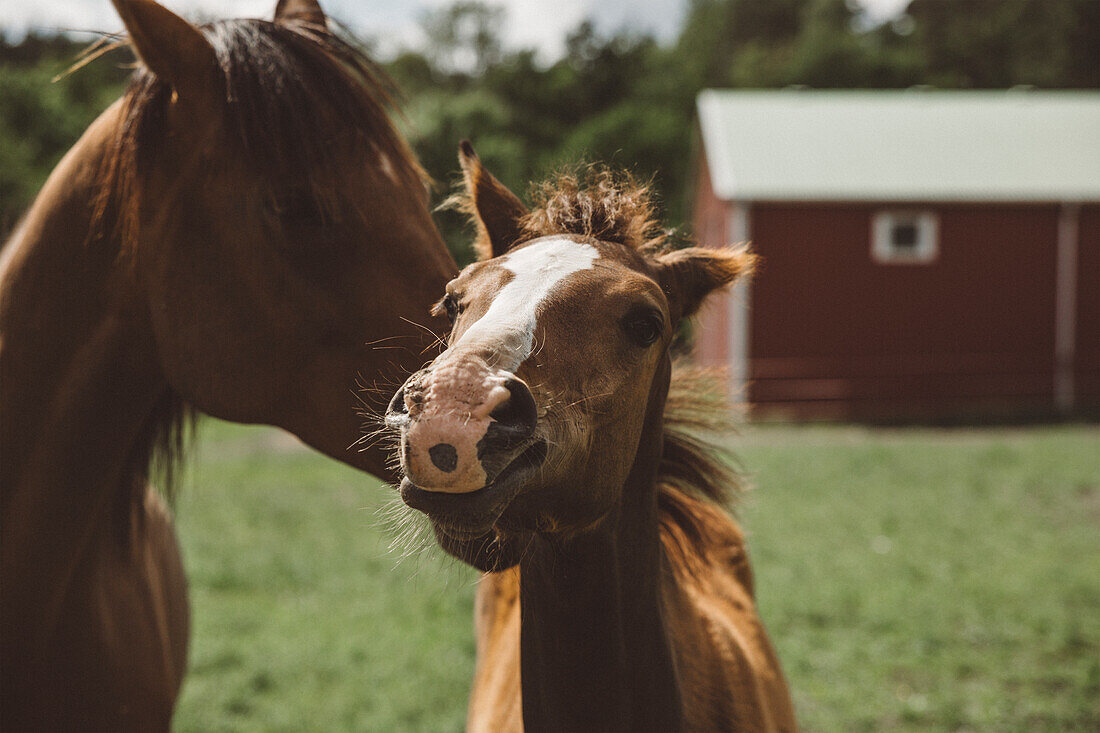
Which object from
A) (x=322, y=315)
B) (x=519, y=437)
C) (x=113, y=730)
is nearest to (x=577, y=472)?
(x=519, y=437)

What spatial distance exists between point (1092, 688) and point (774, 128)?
13.9 metres

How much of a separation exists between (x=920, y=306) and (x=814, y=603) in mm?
10723

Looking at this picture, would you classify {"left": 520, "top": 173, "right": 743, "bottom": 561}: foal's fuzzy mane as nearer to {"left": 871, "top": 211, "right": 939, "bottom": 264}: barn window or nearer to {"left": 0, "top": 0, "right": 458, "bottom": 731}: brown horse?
{"left": 0, "top": 0, "right": 458, "bottom": 731}: brown horse

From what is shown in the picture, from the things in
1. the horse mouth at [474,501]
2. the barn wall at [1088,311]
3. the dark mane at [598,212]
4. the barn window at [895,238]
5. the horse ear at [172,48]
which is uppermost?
the horse ear at [172,48]

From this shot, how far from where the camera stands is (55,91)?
20.1 meters

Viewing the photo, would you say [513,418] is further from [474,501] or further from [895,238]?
[895,238]

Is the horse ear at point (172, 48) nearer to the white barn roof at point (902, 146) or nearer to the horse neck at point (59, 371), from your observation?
the horse neck at point (59, 371)

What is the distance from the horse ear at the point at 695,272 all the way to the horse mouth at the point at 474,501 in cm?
68

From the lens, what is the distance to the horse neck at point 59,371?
1748 mm

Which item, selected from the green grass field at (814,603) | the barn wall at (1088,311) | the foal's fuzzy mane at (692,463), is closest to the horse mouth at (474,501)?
the green grass field at (814,603)

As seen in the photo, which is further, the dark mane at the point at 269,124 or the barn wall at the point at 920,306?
the barn wall at the point at 920,306

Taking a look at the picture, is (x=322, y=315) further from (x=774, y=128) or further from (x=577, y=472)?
(x=774, y=128)

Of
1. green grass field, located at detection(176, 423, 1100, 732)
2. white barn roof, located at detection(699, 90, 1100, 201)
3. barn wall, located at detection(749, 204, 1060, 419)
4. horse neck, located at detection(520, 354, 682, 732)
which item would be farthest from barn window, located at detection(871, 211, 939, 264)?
horse neck, located at detection(520, 354, 682, 732)

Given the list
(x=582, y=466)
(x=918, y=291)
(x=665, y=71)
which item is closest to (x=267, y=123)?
(x=582, y=466)
